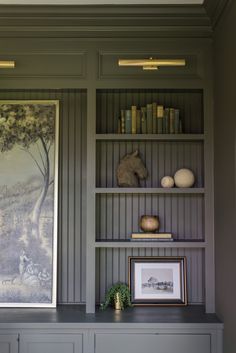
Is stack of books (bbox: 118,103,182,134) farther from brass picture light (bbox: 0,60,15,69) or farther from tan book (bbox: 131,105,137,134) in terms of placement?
brass picture light (bbox: 0,60,15,69)

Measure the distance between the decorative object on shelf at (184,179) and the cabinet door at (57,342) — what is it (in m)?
1.41

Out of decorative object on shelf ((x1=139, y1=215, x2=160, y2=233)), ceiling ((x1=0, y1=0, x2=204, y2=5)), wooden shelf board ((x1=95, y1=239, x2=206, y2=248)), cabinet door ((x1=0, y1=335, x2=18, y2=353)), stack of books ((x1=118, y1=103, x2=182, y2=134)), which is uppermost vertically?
ceiling ((x1=0, y1=0, x2=204, y2=5))

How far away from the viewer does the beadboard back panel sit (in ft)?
12.6

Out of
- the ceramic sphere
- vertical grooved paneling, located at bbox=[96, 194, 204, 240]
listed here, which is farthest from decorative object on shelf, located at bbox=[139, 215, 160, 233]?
vertical grooved paneling, located at bbox=[96, 194, 204, 240]

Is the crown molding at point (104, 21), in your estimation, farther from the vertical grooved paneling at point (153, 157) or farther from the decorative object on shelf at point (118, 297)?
the decorative object on shelf at point (118, 297)

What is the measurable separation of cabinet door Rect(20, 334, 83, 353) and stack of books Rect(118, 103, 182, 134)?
1.65 metres

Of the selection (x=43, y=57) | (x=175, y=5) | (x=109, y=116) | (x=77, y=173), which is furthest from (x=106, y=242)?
(x=175, y=5)

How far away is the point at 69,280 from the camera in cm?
385

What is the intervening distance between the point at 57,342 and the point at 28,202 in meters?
1.17

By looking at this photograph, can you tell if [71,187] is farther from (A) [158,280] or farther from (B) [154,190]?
(A) [158,280]

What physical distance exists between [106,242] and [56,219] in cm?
52

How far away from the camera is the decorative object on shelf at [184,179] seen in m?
3.66

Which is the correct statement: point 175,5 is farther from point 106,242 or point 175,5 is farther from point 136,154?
point 106,242

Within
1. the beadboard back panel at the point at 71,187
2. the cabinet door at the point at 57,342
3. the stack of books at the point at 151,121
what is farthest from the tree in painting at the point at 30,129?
the cabinet door at the point at 57,342
